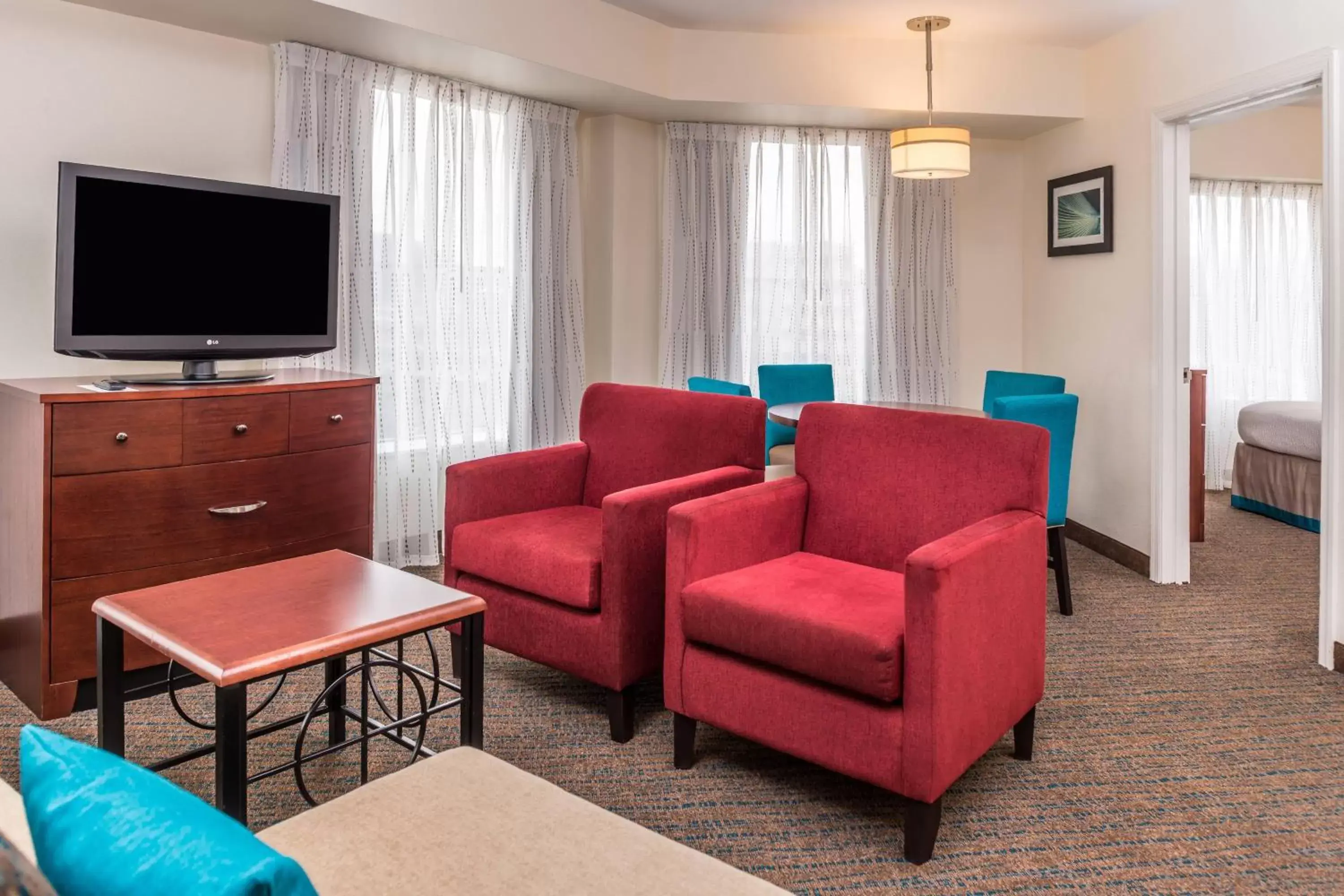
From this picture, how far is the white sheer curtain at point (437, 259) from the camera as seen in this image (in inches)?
153

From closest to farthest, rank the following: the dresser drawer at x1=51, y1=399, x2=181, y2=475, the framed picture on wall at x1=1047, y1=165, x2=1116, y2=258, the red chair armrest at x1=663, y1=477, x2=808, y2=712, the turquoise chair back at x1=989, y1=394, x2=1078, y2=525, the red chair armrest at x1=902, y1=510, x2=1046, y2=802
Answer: the red chair armrest at x1=902, y1=510, x2=1046, y2=802, the red chair armrest at x1=663, y1=477, x2=808, y2=712, the dresser drawer at x1=51, y1=399, x2=181, y2=475, the turquoise chair back at x1=989, y1=394, x2=1078, y2=525, the framed picture on wall at x1=1047, y1=165, x2=1116, y2=258

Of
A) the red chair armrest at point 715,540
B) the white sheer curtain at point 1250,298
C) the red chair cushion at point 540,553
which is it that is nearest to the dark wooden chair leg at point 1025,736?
the red chair armrest at point 715,540

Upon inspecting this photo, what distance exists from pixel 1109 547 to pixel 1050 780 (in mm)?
2726

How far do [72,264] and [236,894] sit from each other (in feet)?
9.23

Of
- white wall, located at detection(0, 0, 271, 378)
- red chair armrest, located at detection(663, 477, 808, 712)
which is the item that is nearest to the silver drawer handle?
white wall, located at detection(0, 0, 271, 378)

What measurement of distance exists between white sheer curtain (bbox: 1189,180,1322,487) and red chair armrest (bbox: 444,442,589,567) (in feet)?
17.1

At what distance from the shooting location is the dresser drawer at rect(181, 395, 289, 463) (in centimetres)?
283

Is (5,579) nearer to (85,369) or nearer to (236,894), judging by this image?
(85,369)

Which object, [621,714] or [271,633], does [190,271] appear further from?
[621,714]

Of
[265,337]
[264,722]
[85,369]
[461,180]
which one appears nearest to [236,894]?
[264,722]

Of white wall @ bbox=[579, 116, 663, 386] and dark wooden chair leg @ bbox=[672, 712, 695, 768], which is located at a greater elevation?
white wall @ bbox=[579, 116, 663, 386]

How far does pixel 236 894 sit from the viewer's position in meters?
Result: 0.55

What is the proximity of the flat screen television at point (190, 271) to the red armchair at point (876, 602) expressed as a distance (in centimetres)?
182

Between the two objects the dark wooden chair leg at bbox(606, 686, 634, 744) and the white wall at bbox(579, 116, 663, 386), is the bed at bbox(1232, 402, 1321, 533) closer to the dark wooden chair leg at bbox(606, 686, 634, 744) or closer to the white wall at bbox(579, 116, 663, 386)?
the white wall at bbox(579, 116, 663, 386)
